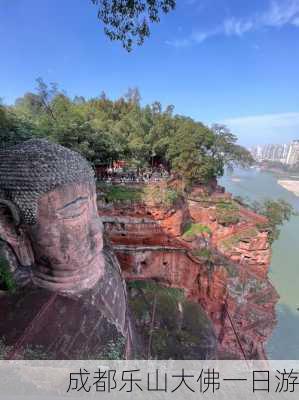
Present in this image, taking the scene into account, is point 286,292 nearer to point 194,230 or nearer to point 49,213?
point 194,230

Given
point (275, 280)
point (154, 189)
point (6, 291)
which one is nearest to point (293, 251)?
point (275, 280)

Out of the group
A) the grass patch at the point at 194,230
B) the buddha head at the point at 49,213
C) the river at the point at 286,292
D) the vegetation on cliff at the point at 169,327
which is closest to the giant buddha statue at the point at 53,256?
the buddha head at the point at 49,213

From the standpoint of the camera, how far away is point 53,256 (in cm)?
483

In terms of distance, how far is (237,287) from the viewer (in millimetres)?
13375

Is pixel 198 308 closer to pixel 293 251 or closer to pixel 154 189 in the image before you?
pixel 154 189

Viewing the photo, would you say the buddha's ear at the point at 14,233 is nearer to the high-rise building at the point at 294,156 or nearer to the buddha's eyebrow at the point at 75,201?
the buddha's eyebrow at the point at 75,201

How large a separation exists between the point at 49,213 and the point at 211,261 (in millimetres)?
10426

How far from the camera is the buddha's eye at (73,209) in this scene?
4648 mm

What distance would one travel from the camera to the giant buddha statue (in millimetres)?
4227

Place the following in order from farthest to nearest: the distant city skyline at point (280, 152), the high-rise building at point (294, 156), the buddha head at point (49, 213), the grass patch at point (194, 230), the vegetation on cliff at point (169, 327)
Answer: the distant city skyline at point (280, 152)
the high-rise building at point (294, 156)
the grass patch at point (194, 230)
the vegetation on cliff at point (169, 327)
the buddha head at point (49, 213)

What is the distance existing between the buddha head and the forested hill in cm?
833

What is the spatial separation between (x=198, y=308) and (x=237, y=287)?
16.9ft

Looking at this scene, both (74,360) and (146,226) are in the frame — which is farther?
(146,226)

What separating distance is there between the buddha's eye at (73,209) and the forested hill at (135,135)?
28.5ft
